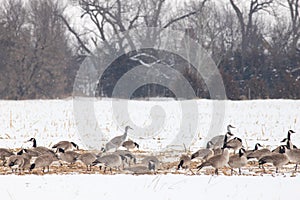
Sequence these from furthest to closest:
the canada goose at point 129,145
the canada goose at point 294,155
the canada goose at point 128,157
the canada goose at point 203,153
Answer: the canada goose at point 129,145, the canada goose at point 203,153, the canada goose at point 128,157, the canada goose at point 294,155

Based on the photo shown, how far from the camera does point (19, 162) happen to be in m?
9.75

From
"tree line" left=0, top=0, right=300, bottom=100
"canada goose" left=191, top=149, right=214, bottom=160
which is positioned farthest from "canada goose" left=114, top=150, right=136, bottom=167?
"tree line" left=0, top=0, right=300, bottom=100

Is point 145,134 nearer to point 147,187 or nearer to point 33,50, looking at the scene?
point 147,187

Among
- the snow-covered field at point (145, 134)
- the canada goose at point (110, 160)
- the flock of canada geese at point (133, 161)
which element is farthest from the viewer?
the canada goose at point (110, 160)

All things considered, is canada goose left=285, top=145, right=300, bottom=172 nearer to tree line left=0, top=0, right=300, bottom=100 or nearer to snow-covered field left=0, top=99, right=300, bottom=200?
snow-covered field left=0, top=99, right=300, bottom=200

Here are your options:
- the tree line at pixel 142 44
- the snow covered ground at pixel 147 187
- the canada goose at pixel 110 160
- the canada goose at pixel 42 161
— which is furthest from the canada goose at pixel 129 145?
the tree line at pixel 142 44

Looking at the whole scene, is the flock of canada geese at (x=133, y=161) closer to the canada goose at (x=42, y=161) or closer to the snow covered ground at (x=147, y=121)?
the canada goose at (x=42, y=161)

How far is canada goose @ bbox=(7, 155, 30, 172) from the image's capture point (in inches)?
384

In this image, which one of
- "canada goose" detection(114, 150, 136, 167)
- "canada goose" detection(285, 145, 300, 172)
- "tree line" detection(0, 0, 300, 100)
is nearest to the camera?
"canada goose" detection(285, 145, 300, 172)

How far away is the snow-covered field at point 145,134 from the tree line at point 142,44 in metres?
13.1

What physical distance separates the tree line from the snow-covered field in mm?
13101

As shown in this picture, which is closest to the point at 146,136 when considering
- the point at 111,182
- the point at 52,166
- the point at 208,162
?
the point at 52,166

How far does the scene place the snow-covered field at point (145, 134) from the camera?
24.7ft

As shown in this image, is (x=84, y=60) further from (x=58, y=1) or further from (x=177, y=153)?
(x=177, y=153)
